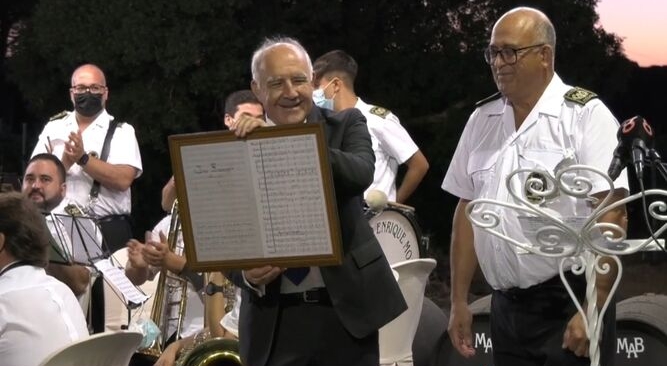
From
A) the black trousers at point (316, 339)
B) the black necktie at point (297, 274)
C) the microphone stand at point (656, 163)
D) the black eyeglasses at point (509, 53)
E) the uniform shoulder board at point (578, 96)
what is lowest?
the black trousers at point (316, 339)

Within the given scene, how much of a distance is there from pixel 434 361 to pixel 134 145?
2.34m

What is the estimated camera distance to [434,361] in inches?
275

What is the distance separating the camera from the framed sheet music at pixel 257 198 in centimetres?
380

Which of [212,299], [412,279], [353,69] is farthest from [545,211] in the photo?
[353,69]

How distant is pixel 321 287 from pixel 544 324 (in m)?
0.72

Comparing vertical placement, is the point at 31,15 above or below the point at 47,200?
above

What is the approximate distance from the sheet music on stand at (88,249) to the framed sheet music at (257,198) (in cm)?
237

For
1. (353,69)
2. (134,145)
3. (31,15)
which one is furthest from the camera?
(31,15)

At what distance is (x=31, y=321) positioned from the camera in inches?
175

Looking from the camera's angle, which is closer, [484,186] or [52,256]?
[484,186]

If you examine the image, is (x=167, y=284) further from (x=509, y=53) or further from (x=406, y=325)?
(x=509, y=53)

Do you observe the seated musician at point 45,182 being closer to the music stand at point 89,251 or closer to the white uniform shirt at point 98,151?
the music stand at point 89,251

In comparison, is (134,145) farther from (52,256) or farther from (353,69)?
(52,256)

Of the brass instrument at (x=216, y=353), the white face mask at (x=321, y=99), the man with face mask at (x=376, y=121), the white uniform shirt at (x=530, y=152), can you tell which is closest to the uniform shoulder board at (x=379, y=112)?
the man with face mask at (x=376, y=121)
